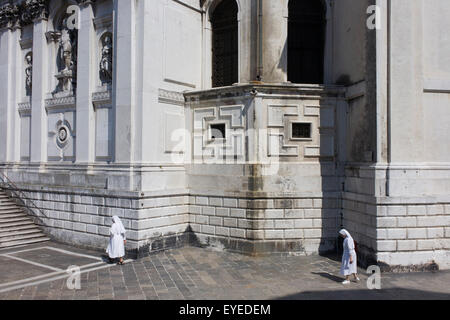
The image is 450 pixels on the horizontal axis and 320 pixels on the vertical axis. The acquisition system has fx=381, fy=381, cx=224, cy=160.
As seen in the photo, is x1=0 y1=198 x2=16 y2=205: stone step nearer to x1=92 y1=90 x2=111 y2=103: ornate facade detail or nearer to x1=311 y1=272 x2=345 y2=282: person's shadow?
x1=92 y1=90 x2=111 y2=103: ornate facade detail

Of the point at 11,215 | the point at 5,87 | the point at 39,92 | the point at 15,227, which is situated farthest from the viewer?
the point at 5,87

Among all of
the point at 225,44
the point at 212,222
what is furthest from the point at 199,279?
the point at 225,44

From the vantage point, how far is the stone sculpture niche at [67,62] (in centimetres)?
1720

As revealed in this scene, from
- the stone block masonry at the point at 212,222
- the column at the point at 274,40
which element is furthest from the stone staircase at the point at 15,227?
the column at the point at 274,40

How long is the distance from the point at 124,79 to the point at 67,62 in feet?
15.3

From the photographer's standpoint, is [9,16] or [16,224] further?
[9,16]

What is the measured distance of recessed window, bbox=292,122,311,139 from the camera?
14.2 m

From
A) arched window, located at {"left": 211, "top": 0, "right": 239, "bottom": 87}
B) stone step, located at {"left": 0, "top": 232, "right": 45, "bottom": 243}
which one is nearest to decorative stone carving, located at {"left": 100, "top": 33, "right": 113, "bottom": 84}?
arched window, located at {"left": 211, "top": 0, "right": 239, "bottom": 87}

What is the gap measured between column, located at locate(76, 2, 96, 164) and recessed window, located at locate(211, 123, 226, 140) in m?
5.09

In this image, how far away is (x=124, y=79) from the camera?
14.4m

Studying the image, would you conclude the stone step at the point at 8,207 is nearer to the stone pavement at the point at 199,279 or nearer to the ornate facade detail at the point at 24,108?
the stone pavement at the point at 199,279

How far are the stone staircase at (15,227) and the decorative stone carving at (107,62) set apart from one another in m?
7.48

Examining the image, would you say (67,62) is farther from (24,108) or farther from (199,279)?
(199,279)
